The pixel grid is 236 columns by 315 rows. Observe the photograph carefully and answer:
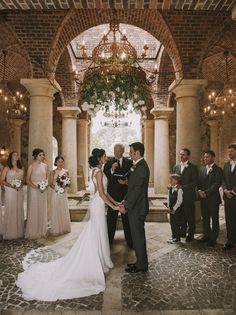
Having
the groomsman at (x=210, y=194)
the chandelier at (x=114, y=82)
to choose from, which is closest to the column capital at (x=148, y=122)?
the chandelier at (x=114, y=82)

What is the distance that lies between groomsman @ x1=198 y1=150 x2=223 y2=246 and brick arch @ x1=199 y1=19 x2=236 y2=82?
3.02 m

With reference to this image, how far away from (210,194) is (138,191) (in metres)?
2.31

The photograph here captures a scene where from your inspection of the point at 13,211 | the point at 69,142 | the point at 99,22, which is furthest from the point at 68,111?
the point at 13,211

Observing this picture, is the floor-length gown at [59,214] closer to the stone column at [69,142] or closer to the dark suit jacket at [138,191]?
the dark suit jacket at [138,191]

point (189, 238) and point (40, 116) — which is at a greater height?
point (40, 116)

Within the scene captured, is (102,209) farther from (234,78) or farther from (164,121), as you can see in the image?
(234,78)

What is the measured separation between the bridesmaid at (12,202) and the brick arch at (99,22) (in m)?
3.01

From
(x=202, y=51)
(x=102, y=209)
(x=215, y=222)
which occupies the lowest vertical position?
(x=215, y=222)

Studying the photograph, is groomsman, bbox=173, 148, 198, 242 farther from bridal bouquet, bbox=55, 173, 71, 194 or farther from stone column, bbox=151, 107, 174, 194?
stone column, bbox=151, 107, 174, 194

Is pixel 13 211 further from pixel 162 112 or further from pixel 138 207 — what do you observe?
pixel 162 112

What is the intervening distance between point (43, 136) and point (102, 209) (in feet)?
12.3

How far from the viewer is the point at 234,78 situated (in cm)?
1297

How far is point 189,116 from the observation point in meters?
7.70

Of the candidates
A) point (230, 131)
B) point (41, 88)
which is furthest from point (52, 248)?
point (230, 131)
